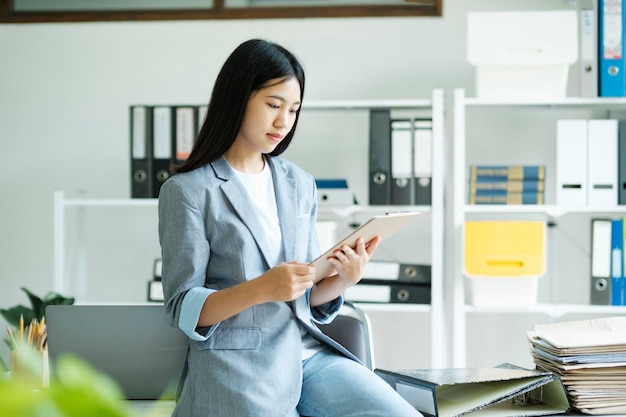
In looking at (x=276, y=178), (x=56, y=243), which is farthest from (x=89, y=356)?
(x=56, y=243)

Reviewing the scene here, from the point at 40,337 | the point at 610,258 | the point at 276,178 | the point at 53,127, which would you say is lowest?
the point at 40,337

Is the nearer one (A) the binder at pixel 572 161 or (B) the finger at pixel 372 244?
(B) the finger at pixel 372 244

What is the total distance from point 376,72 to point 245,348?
1863mm

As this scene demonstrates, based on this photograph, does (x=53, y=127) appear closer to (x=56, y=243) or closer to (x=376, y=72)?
(x=56, y=243)

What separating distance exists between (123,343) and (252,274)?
15.0 inches

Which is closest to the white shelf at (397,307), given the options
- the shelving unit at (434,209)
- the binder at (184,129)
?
the shelving unit at (434,209)

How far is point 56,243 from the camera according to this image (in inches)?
113

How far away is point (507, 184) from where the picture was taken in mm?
2707

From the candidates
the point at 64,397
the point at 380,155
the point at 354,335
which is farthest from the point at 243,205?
the point at 380,155

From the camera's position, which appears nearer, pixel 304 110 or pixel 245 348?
pixel 245 348

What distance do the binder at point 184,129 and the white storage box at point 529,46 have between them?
0.97 meters

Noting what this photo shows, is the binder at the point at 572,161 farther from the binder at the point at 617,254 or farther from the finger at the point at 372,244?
the finger at the point at 372,244

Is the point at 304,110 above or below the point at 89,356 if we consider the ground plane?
above

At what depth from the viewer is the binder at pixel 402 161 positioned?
9.05ft
